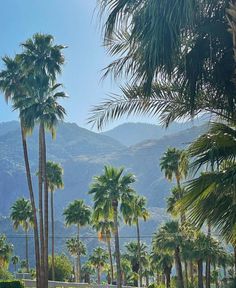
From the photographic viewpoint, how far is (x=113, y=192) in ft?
144

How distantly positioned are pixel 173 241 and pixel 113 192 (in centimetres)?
1019

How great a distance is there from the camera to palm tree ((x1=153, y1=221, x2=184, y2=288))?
5038 cm

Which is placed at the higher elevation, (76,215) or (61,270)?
(76,215)

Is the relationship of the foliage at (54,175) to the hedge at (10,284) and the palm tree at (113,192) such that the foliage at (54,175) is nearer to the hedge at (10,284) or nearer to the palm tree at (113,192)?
the palm tree at (113,192)

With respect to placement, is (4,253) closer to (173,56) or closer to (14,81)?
(14,81)

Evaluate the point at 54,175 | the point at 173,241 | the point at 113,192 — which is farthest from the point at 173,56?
the point at 54,175

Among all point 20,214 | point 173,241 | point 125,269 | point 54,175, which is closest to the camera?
point 173,241

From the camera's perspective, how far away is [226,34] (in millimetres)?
9461

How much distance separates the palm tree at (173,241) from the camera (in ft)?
165

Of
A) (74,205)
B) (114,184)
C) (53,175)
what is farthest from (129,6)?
(74,205)

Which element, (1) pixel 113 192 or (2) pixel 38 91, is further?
(1) pixel 113 192

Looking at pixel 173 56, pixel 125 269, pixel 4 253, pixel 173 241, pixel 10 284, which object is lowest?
pixel 125 269

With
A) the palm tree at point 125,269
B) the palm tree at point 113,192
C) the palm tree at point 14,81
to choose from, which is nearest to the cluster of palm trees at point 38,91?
the palm tree at point 14,81

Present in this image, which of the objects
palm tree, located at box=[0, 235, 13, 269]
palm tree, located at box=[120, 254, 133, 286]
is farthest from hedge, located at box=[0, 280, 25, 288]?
palm tree, located at box=[120, 254, 133, 286]
